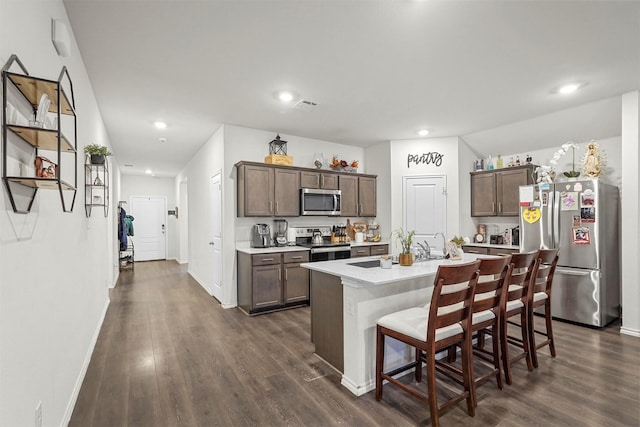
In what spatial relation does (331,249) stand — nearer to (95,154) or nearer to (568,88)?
(95,154)

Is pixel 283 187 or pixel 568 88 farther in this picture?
pixel 283 187

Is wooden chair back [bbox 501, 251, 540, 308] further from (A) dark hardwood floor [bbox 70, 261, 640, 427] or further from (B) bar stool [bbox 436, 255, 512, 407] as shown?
(A) dark hardwood floor [bbox 70, 261, 640, 427]

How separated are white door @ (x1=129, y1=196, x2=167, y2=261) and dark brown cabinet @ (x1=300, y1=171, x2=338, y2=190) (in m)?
6.49

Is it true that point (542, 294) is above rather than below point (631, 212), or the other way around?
below

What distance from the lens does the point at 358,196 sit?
18.6 feet

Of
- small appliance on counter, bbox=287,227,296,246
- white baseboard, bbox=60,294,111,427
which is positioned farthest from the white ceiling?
white baseboard, bbox=60,294,111,427

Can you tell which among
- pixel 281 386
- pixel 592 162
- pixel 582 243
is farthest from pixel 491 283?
pixel 592 162

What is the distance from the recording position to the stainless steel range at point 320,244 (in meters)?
4.62

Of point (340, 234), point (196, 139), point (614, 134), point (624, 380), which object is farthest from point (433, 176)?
point (196, 139)

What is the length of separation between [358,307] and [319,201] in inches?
119

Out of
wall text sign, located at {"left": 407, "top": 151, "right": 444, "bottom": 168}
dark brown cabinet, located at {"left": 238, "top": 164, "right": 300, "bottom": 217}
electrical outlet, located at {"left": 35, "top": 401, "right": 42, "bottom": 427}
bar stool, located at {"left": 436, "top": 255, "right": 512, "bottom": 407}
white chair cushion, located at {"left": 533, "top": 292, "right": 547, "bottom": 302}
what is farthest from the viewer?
wall text sign, located at {"left": 407, "top": 151, "right": 444, "bottom": 168}

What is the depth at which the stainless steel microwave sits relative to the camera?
16.2ft

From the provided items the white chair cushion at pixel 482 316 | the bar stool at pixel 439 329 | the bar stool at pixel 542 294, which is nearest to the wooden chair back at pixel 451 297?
the bar stool at pixel 439 329

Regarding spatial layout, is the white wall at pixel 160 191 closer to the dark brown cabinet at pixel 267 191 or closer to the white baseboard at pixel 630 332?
the dark brown cabinet at pixel 267 191
